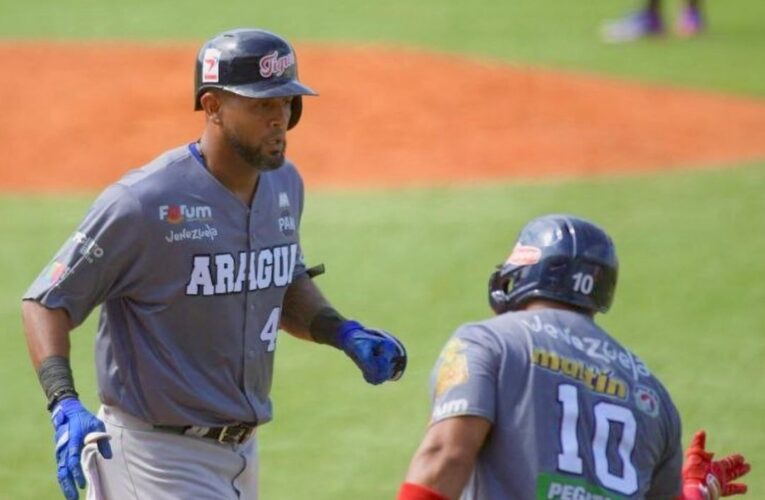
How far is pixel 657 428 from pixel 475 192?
8.49m

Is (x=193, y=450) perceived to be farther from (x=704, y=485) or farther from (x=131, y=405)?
(x=704, y=485)

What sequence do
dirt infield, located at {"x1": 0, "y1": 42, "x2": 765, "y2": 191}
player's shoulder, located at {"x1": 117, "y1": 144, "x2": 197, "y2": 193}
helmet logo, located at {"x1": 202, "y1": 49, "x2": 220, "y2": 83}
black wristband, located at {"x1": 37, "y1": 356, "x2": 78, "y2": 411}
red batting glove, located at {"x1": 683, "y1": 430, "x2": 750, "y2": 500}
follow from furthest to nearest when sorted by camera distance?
1. dirt infield, located at {"x1": 0, "y1": 42, "x2": 765, "y2": 191}
2. helmet logo, located at {"x1": 202, "y1": 49, "x2": 220, "y2": 83}
3. player's shoulder, located at {"x1": 117, "y1": 144, "x2": 197, "y2": 193}
4. black wristband, located at {"x1": 37, "y1": 356, "x2": 78, "y2": 411}
5. red batting glove, located at {"x1": 683, "y1": 430, "x2": 750, "y2": 500}

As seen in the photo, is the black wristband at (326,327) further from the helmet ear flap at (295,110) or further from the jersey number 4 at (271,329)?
the helmet ear flap at (295,110)

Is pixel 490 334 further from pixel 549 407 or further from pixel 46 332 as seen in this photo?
pixel 46 332

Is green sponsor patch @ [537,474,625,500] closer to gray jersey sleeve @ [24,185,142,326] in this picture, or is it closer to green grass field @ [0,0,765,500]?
gray jersey sleeve @ [24,185,142,326]

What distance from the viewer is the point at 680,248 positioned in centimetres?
1102

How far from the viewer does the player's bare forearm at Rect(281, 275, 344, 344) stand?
5465 mm

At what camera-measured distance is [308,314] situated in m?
5.52

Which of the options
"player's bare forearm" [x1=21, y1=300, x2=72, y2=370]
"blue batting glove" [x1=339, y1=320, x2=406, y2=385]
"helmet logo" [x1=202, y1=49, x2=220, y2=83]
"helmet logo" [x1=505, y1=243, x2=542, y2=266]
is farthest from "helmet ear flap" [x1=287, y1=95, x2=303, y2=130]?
"helmet logo" [x1=505, y1=243, x2=542, y2=266]

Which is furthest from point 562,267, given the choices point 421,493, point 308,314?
point 308,314

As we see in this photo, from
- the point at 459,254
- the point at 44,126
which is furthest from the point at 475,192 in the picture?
the point at 44,126

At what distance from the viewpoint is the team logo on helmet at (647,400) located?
3982 mm

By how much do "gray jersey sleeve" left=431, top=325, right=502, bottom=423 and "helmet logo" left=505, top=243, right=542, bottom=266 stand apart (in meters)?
0.28

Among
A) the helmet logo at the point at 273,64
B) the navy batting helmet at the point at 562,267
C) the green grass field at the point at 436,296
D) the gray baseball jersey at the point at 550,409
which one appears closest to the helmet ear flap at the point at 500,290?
the navy batting helmet at the point at 562,267
